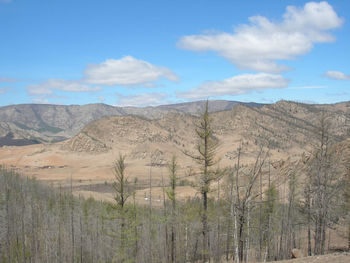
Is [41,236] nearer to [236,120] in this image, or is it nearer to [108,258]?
[108,258]

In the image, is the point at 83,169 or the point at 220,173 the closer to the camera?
the point at 220,173

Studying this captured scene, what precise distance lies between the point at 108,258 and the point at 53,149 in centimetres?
10297

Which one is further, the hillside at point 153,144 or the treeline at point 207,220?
the hillside at point 153,144

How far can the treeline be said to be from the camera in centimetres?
1828

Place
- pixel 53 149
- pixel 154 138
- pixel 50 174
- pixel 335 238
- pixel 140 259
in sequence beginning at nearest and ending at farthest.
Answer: pixel 335 238 < pixel 140 259 < pixel 50 174 < pixel 53 149 < pixel 154 138

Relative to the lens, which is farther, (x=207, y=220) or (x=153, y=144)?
(x=153, y=144)

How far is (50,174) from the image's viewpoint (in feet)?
326

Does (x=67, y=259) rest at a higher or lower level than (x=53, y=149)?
lower

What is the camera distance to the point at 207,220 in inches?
739

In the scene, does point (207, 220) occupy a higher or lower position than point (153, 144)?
lower

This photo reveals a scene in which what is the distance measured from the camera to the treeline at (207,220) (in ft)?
60.0

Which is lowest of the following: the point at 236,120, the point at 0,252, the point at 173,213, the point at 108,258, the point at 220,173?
the point at 108,258

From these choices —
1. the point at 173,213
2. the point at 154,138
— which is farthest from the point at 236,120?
the point at 173,213

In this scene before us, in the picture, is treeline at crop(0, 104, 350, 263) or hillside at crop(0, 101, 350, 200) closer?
treeline at crop(0, 104, 350, 263)
